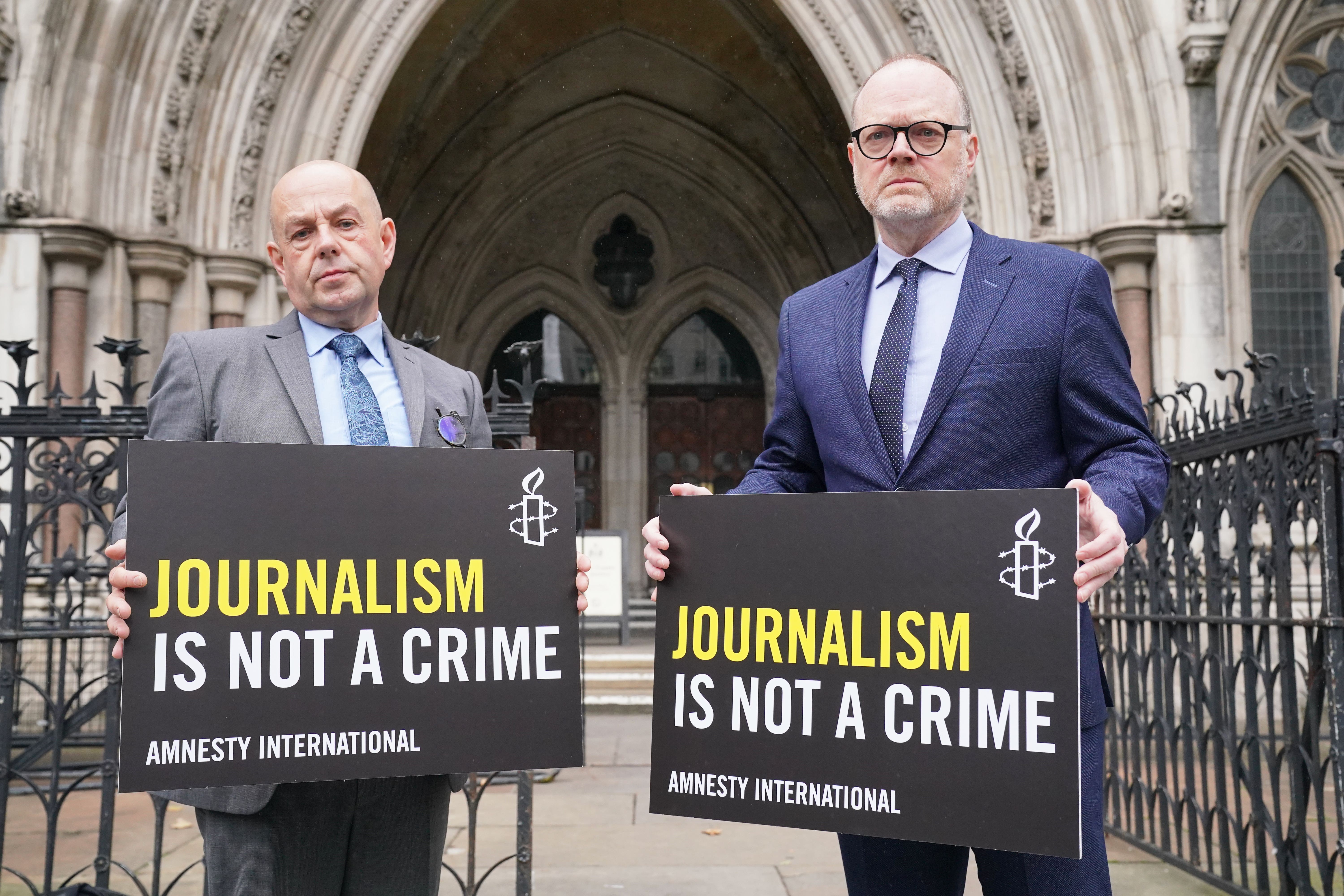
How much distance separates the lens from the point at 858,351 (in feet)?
6.74

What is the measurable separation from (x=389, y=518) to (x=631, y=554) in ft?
45.2

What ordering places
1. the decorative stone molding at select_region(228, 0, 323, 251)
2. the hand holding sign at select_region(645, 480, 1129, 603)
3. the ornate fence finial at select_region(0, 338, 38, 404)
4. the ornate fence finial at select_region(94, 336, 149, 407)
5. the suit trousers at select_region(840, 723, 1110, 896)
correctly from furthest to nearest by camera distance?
the decorative stone molding at select_region(228, 0, 323, 251) < the ornate fence finial at select_region(94, 336, 149, 407) < the ornate fence finial at select_region(0, 338, 38, 404) < the suit trousers at select_region(840, 723, 1110, 896) < the hand holding sign at select_region(645, 480, 1129, 603)

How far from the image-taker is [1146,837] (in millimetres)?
5395

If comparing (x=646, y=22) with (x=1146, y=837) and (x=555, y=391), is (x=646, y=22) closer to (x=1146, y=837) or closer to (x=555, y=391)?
(x=555, y=391)

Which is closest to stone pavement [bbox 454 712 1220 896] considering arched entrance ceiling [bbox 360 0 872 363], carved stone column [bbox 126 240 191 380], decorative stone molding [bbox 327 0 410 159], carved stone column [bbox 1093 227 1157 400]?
carved stone column [bbox 1093 227 1157 400]

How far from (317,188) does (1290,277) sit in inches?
389

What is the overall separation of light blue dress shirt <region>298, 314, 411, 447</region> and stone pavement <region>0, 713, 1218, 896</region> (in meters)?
2.78

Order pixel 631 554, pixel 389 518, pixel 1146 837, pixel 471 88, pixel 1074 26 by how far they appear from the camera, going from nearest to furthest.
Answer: pixel 389 518 → pixel 1146 837 → pixel 1074 26 → pixel 471 88 → pixel 631 554

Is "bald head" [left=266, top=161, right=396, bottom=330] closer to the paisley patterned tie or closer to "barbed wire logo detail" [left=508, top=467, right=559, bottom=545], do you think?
the paisley patterned tie

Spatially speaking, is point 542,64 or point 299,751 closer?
point 299,751

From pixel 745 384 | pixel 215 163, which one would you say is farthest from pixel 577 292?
pixel 215 163

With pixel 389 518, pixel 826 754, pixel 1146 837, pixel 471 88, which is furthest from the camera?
pixel 471 88

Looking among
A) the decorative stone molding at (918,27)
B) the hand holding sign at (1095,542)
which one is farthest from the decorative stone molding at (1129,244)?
the hand holding sign at (1095,542)

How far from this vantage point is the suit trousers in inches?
71.5
